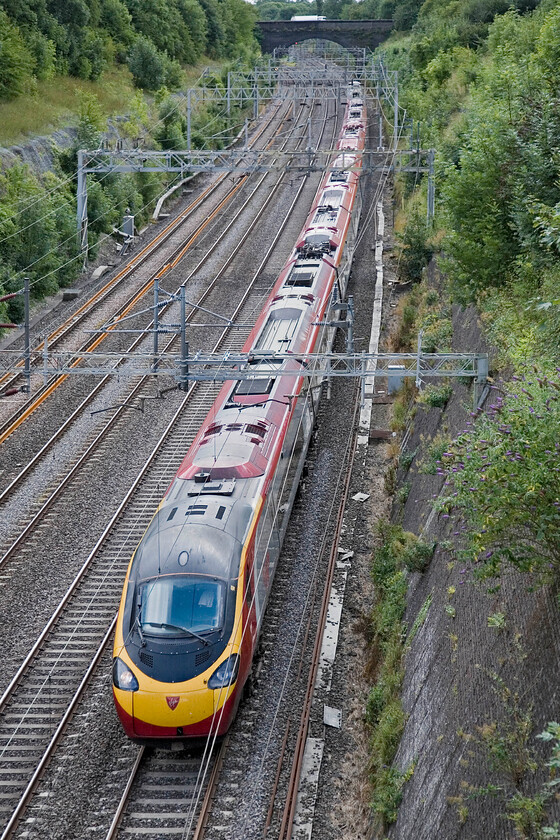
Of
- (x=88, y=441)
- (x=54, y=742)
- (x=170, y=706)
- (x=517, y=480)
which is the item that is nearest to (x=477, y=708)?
(x=517, y=480)

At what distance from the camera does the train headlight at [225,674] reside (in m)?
13.0

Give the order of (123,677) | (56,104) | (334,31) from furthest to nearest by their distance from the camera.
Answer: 1. (334,31)
2. (56,104)
3. (123,677)

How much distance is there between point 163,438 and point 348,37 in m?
79.8

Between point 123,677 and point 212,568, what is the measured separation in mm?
2090

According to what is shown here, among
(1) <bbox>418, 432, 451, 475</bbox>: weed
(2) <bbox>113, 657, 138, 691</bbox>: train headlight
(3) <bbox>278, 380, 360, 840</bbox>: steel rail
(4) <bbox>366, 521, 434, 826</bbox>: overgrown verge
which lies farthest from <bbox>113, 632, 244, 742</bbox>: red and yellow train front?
(1) <bbox>418, 432, 451, 475</bbox>: weed

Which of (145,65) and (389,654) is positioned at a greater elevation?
(145,65)

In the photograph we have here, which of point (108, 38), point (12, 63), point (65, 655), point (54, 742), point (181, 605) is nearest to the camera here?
point (181, 605)

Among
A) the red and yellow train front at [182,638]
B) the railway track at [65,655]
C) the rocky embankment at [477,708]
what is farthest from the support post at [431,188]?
the red and yellow train front at [182,638]

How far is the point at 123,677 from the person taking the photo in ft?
42.8

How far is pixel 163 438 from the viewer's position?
23703 mm

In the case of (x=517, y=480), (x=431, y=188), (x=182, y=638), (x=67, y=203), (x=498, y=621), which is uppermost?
(x=517, y=480)

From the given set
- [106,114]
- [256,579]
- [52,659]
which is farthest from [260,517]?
[106,114]

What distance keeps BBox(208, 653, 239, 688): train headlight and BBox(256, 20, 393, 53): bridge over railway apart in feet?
287

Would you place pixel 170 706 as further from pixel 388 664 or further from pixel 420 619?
pixel 420 619
